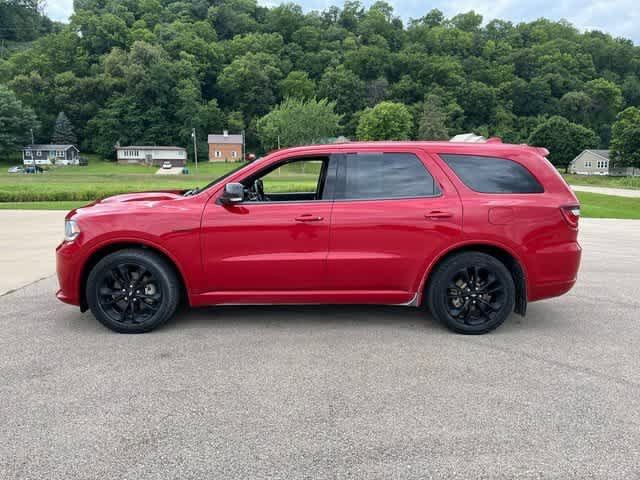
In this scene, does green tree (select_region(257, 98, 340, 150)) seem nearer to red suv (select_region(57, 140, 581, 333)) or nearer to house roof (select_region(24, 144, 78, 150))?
house roof (select_region(24, 144, 78, 150))

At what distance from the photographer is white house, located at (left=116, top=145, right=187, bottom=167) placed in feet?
282

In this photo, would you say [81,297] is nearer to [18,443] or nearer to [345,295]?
[18,443]

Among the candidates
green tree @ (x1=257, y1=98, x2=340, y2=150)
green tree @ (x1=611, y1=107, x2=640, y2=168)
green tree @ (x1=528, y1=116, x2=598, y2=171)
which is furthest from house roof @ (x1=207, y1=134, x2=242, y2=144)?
green tree @ (x1=611, y1=107, x2=640, y2=168)

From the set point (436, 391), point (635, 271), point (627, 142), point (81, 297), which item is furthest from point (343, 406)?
point (627, 142)

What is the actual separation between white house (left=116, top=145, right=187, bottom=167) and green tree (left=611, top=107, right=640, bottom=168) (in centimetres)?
7102

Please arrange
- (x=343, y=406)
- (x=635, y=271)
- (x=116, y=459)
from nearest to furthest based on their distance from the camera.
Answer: (x=116, y=459) → (x=343, y=406) → (x=635, y=271)

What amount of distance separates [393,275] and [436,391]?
1.36m

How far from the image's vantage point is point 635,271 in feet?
24.9

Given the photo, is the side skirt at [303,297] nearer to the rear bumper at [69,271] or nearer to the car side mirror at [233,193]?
the car side mirror at [233,193]

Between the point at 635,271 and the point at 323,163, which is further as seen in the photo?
the point at 635,271

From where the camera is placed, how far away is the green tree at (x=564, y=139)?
82812mm

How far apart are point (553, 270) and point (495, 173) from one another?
108cm

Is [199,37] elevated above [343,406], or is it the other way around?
[199,37]

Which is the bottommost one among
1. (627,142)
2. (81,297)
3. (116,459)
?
(116,459)
